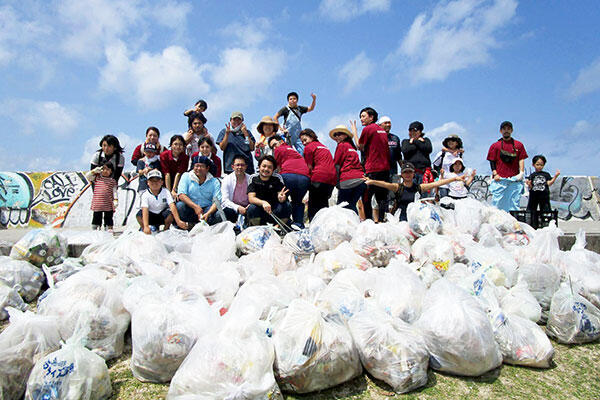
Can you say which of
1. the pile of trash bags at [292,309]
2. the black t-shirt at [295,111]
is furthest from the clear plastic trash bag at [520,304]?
the black t-shirt at [295,111]

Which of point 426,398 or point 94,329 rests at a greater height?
point 94,329

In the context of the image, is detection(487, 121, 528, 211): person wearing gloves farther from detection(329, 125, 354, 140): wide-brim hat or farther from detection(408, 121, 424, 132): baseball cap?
detection(329, 125, 354, 140): wide-brim hat

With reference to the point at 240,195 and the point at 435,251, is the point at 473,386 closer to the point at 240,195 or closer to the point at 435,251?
the point at 435,251

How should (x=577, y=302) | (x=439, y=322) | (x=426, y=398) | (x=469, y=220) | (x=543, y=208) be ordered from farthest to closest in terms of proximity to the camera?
(x=543, y=208), (x=469, y=220), (x=577, y=302), (x=439, y=322), (x=426, y=398)

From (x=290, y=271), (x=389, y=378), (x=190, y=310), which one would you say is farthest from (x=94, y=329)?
(x=389, y=378)

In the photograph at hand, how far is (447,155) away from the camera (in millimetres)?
6145

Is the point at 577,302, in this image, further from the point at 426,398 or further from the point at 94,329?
the point at 94,329

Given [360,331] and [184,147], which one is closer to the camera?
[360,331]

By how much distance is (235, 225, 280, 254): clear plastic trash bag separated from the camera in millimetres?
3723

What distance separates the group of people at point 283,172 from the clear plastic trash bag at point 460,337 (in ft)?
6.90

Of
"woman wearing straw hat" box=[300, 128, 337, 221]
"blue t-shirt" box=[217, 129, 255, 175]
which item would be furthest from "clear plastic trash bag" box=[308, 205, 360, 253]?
"blue t-shirt" box=[217, 129, 255, 175]

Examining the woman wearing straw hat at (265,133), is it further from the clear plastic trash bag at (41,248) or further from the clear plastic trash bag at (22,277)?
the clear plastic trash bag at (22,277)

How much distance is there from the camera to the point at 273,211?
450 cm

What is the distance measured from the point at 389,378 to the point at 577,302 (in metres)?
1.66
